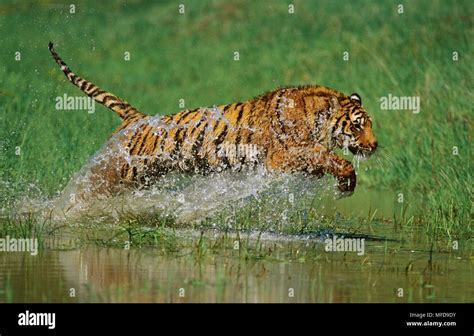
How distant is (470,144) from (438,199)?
1.26 meters

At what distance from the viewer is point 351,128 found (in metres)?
12.9

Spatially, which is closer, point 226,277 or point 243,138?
point 226,277

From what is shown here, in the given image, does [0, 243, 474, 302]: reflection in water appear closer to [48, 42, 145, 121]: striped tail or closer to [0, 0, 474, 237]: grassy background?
[0, 0, 474, 237]: grassy background

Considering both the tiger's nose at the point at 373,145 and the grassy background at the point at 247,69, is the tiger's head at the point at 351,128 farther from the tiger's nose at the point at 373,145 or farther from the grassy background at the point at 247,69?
the grassy background at the point at 247,69

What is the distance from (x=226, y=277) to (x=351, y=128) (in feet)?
11.3

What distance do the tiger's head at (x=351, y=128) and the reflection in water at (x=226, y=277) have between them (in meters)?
1.90

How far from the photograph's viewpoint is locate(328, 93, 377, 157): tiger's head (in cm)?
1290

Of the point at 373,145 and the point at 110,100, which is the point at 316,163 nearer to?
the point at 373,145

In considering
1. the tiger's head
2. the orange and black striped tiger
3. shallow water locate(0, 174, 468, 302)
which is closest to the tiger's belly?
the orange and black striped tiger

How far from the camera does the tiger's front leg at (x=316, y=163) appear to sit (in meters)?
12.4

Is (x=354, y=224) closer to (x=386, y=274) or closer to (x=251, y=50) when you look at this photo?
(x=386, y=274)

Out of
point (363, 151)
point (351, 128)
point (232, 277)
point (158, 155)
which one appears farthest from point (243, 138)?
point (232, 277)
